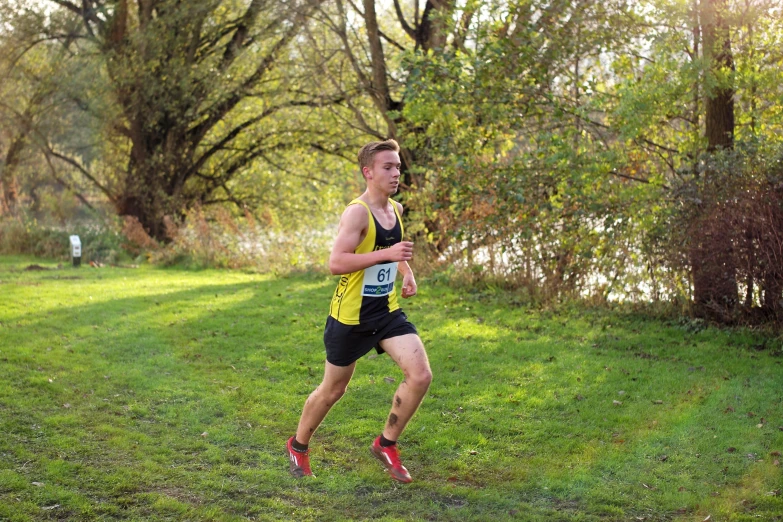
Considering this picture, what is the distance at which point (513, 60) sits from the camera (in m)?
12.1

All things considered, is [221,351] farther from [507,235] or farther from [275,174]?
[275,174]

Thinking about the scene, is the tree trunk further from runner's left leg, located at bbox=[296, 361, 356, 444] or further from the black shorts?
runner's left leg, located at bbox=[296, 361, 356, 444]

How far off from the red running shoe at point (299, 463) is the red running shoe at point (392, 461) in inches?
18.6

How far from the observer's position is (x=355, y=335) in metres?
5.39

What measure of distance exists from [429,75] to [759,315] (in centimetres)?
572

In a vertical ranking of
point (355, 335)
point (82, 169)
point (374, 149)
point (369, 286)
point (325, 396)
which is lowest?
point (325, 396)

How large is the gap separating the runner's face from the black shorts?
33.3 inches

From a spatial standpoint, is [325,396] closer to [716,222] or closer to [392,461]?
[392,461]

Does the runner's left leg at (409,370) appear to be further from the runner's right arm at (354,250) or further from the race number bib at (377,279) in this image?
the runner's right arm at (354,250)

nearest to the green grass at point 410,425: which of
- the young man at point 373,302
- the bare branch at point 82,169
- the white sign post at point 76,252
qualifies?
the young man at point 373,302

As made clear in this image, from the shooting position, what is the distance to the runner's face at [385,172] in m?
5.29

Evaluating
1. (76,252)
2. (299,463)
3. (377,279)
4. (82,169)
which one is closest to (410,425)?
(299,463)

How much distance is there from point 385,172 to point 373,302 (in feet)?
2.73

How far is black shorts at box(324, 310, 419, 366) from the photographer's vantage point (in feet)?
17.6
